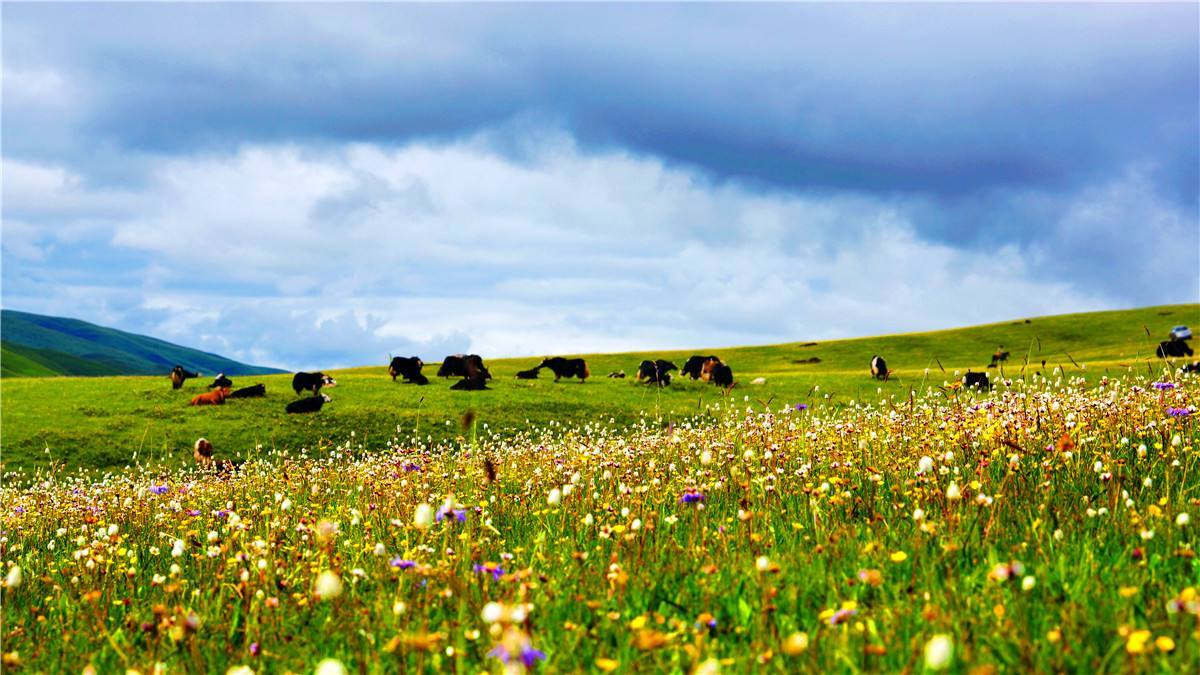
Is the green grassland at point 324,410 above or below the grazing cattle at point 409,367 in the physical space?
below

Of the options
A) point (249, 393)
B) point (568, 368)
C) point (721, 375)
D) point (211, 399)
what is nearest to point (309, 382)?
point (249, 393)

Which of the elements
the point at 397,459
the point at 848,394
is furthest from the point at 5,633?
the point at 848,394

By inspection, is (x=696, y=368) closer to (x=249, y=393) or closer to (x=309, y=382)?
(x=309, y=382)

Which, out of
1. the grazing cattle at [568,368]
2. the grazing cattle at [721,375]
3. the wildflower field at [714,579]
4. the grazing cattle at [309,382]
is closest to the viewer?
the wildflower field at [714,579]

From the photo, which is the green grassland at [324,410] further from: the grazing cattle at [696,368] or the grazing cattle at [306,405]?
the grazing cattle at [696,368]

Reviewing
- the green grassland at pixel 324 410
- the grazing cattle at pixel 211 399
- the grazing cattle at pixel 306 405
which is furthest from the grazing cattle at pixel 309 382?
the grazing cattle at pixel 211 399

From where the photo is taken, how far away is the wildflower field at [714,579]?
404 cm

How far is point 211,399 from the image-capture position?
36.4 metres

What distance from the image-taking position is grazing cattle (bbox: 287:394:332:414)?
35062mm

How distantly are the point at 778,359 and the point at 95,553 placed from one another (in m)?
84.0

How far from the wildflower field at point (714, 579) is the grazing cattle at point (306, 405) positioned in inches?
1050

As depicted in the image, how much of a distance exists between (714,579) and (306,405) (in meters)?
33.3

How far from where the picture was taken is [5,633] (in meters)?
5.60

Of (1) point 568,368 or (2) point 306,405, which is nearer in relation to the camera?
(2) point 306,405
